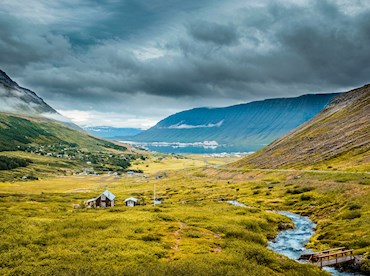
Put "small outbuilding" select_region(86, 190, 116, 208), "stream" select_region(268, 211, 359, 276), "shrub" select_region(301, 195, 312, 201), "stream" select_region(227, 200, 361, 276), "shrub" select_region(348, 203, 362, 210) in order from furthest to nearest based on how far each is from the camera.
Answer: "small outbuilding" select_region(86, 190, 116, 208), "shrub" select_region(301, 195, 312, 201), "shrub" select_region(348, 203, 362, 210), "stream" select_region(268, 211, 359, 276), "stream" select_region(227, 200, 361, 276)

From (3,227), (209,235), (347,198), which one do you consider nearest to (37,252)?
(3,227)

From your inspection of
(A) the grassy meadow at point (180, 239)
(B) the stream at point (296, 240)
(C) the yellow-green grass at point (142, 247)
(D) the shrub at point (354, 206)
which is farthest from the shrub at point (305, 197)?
(C) the yellow-green grass at point (142, 247)

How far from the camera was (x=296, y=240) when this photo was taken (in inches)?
2881

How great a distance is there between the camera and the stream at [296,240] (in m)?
61.8

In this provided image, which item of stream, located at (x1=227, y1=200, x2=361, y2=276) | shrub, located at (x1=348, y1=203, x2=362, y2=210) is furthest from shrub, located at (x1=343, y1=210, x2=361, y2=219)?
stream, located at (x1=227, y1=200, x2=361, y2=276)

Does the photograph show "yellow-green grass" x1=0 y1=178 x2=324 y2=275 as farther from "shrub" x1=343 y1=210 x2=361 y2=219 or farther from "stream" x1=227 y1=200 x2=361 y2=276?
"shrub" x1=343 y1=210 x2=361 y2=219

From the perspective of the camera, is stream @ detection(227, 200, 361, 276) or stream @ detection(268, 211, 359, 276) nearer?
stream @ detection(227, 200, 361, 276)

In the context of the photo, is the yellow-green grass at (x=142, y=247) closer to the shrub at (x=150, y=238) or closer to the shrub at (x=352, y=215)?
the shrub at (x=150, y=238)

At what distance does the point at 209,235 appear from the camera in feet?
231

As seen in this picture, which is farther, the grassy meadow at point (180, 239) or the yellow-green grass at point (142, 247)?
the grassy meadow at point (180, 239)

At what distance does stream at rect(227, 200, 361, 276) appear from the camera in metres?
61.8

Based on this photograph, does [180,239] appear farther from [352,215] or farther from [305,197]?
[305,197]

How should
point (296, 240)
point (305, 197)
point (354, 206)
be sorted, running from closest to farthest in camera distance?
point (296, 240) → point (354, 206) → point (305, 197)

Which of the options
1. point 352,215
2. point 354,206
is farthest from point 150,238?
point 354,206
